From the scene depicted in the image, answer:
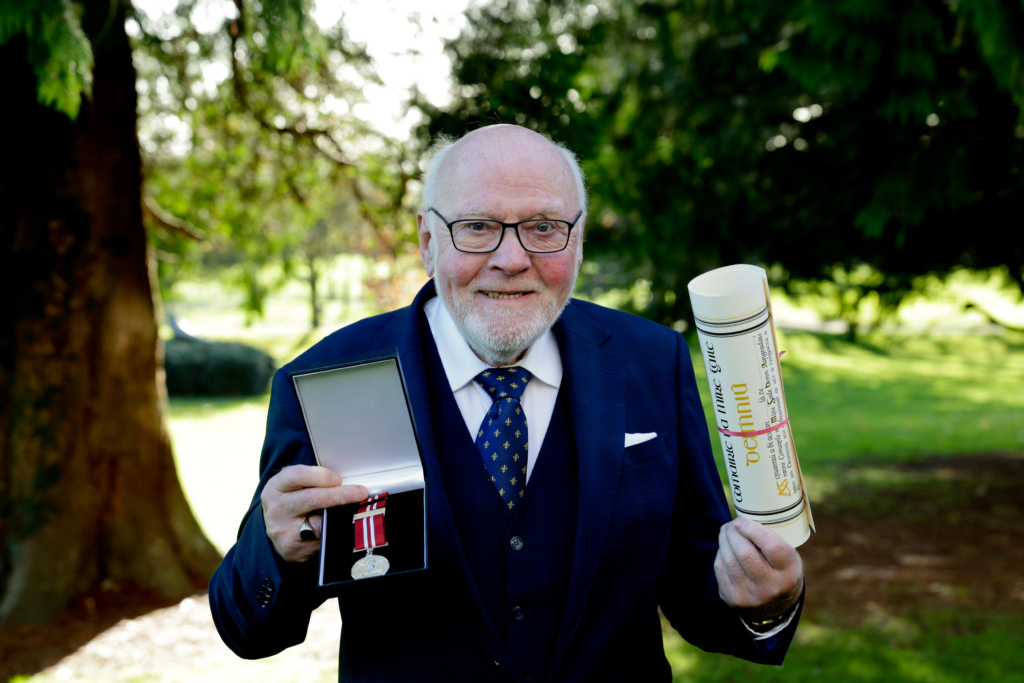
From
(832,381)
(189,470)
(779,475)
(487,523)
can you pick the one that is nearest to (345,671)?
(487,523)

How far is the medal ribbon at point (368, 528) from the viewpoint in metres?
1.69

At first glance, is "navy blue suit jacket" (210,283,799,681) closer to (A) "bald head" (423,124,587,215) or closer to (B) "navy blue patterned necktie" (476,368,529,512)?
(B) "navy blue patterned necktie" (476,368,529,512)

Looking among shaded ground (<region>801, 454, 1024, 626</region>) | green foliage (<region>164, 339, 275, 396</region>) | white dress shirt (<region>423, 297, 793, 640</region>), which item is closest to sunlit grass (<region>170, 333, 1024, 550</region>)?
green foliage (<region>164, 339, 275, 396</region>)

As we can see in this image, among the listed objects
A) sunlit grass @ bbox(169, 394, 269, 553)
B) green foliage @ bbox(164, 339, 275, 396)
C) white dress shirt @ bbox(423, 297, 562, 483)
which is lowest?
sunlit grass @ bbox(169, 394, 269, 553)

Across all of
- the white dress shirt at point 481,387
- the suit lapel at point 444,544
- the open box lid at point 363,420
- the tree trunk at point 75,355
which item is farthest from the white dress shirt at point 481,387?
the tree trunk at point 75,355

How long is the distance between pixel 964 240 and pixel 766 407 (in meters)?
5.67

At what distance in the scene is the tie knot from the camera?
7.06 feet

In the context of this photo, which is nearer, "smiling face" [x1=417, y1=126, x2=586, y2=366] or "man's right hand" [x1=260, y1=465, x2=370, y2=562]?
"man's right hand" [x1=260, y1=465, x2=370, y2=562]

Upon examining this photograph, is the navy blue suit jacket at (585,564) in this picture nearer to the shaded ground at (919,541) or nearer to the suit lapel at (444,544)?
the suit lapel at (444,544)

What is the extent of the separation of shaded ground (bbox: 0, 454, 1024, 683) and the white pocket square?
150 inches

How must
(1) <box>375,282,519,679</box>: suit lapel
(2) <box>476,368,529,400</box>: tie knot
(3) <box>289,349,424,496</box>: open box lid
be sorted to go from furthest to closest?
(2) <box>476,368,529,400</box>: tie knot
(1) <box>375,282,519,679</box>: suit lapel
(3) <box>289,349,424,496</box>: open box lid

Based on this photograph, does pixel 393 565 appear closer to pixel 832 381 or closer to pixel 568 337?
pixel 568 337

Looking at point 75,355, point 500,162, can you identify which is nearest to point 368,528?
point 500,162

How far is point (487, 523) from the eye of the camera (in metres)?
2.00
